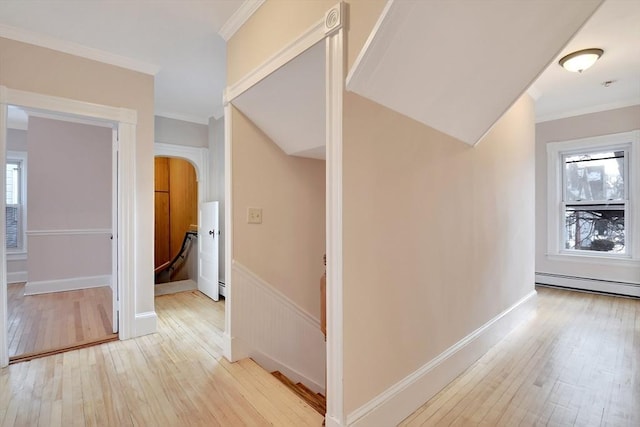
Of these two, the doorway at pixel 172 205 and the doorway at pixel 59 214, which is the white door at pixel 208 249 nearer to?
the doorway at pixel 59 214

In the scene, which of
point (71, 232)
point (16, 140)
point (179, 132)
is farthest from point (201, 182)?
point (16, 140)

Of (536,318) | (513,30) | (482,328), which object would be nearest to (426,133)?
(513,30)

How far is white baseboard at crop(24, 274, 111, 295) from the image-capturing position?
168 inches

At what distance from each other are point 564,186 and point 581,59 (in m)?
2.41

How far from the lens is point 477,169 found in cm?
246

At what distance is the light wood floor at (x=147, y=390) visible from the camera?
1.69 m

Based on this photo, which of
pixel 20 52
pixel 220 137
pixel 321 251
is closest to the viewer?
pixel 20 52

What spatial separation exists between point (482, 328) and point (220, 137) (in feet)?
13.0

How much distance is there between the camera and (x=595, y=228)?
4348 mm

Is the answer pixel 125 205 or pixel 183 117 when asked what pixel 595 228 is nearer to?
pixel 125 205

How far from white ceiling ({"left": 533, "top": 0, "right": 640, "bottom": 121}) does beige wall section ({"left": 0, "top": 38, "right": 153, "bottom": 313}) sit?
11.2 feet

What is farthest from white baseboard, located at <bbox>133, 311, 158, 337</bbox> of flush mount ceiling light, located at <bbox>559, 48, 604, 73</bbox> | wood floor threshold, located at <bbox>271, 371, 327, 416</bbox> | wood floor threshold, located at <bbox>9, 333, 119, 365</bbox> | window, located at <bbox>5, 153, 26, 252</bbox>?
flush mount ceiling light, located at <bbox>559, 48, 604, 73</bbox>

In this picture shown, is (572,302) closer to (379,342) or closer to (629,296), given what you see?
(629,296)

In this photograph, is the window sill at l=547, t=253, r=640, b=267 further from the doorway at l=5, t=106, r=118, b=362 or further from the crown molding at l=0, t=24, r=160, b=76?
the doorway at l=5, t=106, r=118, b=362
